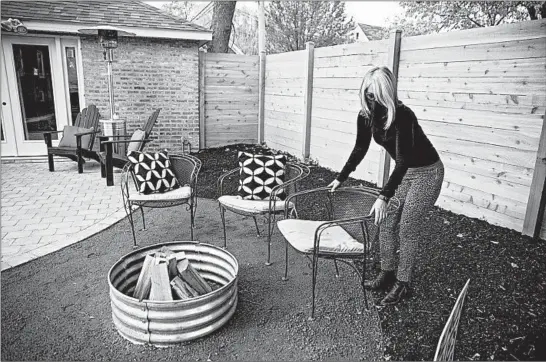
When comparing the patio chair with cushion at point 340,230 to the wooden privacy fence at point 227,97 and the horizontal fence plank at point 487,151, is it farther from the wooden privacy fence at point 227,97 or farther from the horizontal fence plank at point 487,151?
the wooden privacy fence at point 227,97

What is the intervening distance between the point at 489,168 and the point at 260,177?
2.23 meters

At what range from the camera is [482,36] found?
4.02 metres

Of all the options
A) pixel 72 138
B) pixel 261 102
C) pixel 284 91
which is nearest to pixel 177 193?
pixel 72 138

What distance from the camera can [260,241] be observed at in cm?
405

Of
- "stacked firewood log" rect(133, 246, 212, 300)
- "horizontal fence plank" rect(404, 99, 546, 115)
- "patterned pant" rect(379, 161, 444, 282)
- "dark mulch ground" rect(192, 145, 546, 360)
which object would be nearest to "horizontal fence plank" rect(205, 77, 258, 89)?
"horizontal fence plank" rect(404, 99, 546, 115)

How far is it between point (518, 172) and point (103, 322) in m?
3.63

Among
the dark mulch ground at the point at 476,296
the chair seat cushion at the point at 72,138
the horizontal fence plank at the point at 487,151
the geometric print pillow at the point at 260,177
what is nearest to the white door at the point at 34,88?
the chair seat cushion at the point at 72,138

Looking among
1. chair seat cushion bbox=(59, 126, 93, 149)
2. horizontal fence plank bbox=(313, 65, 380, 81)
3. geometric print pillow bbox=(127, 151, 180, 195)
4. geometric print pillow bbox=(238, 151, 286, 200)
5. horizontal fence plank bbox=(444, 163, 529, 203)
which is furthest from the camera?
chair seat cushion bbox=(59, 126, 93, 149)

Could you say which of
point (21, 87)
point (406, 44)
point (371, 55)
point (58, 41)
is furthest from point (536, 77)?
point (21, 87)

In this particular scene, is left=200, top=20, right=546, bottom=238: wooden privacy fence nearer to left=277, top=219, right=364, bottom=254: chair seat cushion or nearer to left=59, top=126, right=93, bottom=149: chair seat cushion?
left=277, top=219, right=364, bottom=254: chair seat cushion

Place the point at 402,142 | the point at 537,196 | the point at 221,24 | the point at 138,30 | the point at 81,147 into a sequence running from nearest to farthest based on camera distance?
the point at 402,142 → the point at 537,196 → the point at 81,147 → the point at 138,30 → the point at 221,24

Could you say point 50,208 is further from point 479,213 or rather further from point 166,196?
point 479,213

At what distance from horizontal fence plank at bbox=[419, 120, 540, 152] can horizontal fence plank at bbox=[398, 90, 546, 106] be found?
0.85 feet

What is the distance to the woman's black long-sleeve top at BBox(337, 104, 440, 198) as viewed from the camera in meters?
2.49
